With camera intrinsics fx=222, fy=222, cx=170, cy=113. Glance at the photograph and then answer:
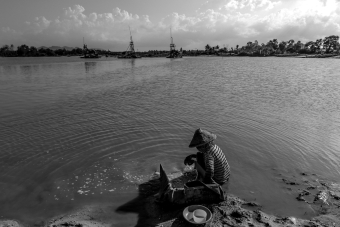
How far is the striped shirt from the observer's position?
Result: 616cm

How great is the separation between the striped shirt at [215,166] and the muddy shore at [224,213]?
24.8 inches

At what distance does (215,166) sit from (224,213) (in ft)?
4.42

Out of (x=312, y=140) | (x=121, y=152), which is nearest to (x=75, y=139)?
(x=121, y=152)

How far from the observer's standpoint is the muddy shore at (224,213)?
5379 mm

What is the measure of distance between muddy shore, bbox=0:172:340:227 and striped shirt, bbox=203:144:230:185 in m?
0.63

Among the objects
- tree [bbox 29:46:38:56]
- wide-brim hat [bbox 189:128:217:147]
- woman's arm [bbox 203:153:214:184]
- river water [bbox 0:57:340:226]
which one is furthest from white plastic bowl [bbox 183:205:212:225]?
tree [bbox 29:46:38:56]

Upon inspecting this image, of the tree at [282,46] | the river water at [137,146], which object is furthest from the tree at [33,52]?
the tree at [282,46]

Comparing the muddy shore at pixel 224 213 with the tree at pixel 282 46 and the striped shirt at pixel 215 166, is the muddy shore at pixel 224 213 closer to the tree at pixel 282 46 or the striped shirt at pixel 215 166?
the striped shirt at pixel 215 166

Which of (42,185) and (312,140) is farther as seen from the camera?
(312,140)

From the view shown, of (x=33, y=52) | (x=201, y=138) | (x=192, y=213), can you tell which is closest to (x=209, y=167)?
(x=201, y=138)

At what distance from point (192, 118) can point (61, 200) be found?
9.00 meters

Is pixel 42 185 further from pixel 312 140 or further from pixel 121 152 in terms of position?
pixel 312 140

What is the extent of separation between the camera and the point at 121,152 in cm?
933

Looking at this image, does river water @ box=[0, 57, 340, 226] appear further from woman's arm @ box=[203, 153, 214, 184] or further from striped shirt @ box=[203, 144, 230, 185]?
woman's arm @ box=[203, 153, 214, 184]
